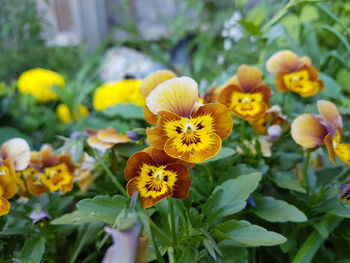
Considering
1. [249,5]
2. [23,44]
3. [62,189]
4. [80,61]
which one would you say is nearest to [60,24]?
[80,61]

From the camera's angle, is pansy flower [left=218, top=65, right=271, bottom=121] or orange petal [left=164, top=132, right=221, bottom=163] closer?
orange petal [left=164, top=132, right=221, bottom=163]

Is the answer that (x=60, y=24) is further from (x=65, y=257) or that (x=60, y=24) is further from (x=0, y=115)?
(x=65, y=257)

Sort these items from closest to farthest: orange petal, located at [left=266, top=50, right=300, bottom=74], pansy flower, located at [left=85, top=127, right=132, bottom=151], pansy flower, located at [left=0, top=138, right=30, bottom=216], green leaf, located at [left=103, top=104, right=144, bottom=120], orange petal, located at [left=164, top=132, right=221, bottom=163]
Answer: orange petal, located at [left=164, top=132, right=221, bottom=163] → pansy flower, located at [left=0, top=138, right=30, bottom=216] → pansy flower, located at [left=85, top=127, right=132, bottom=151] → orange petal, located at [left=266, top=50, right=300, bottom=74] → green leaf, located at [left=103, top=104, right=144, bottom=120]

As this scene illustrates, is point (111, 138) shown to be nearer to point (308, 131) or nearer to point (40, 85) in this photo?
point (308, 131)

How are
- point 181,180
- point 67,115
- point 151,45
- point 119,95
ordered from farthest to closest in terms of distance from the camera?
1. point 151,45
2. point 67,115
3. point 119,95
4. point 181,180

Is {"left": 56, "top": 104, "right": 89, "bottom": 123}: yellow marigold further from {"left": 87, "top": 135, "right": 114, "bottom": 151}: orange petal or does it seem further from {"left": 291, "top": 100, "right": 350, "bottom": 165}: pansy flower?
{"left": 291, "top": 100, "right": 350, "bottom": 165}: pansy flower

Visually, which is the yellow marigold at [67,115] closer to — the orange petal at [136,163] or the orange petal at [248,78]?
the orange petal at [248,78]

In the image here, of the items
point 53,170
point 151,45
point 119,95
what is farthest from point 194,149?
point 151,45

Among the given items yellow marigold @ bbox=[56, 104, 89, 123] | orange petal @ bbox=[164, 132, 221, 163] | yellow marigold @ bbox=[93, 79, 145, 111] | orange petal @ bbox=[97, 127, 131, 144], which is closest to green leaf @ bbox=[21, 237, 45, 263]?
orange petal @ bbox=[97, 127, 131, 144]
